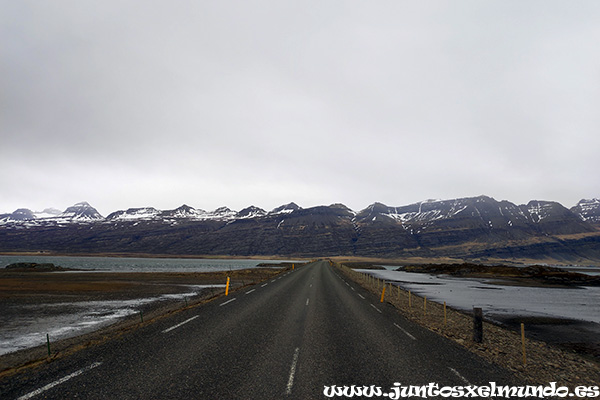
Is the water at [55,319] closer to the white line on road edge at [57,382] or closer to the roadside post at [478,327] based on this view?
the white line on road edge at [57,382]

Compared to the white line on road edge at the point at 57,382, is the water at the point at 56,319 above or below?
below

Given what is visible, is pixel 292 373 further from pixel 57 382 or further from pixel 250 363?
pixel 57 382

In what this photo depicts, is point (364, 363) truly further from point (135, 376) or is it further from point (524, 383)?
point (135, 376)

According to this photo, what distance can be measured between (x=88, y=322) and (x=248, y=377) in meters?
16.0

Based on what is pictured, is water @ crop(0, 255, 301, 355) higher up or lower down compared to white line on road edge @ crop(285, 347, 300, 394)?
lower down

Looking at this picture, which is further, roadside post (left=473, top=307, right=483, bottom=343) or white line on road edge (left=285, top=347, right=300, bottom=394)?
roadside post (left=473, top=307, right=483, bottom=343)

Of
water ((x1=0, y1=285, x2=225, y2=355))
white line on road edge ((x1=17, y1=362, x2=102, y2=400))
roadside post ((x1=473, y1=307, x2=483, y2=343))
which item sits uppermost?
white line on road edge ((x1=17, y1=362, x2=102, y2=400))

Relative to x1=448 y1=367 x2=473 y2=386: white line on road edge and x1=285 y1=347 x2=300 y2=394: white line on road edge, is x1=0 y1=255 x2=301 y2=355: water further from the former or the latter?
x1=448 y1=367 x2=473 y2=386: white line on road edge

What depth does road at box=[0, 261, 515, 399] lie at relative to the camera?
24.5 ft

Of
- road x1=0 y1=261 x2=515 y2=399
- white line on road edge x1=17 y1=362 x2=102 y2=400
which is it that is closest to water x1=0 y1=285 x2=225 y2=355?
road x1=0 y1=261 x2=515 y2=399

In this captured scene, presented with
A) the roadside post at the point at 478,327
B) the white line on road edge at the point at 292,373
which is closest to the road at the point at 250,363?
the white line on road edge at the point at 292,373

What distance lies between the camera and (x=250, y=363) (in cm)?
930

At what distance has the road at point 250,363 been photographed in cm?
746

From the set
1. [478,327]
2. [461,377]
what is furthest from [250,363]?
[478,327]
